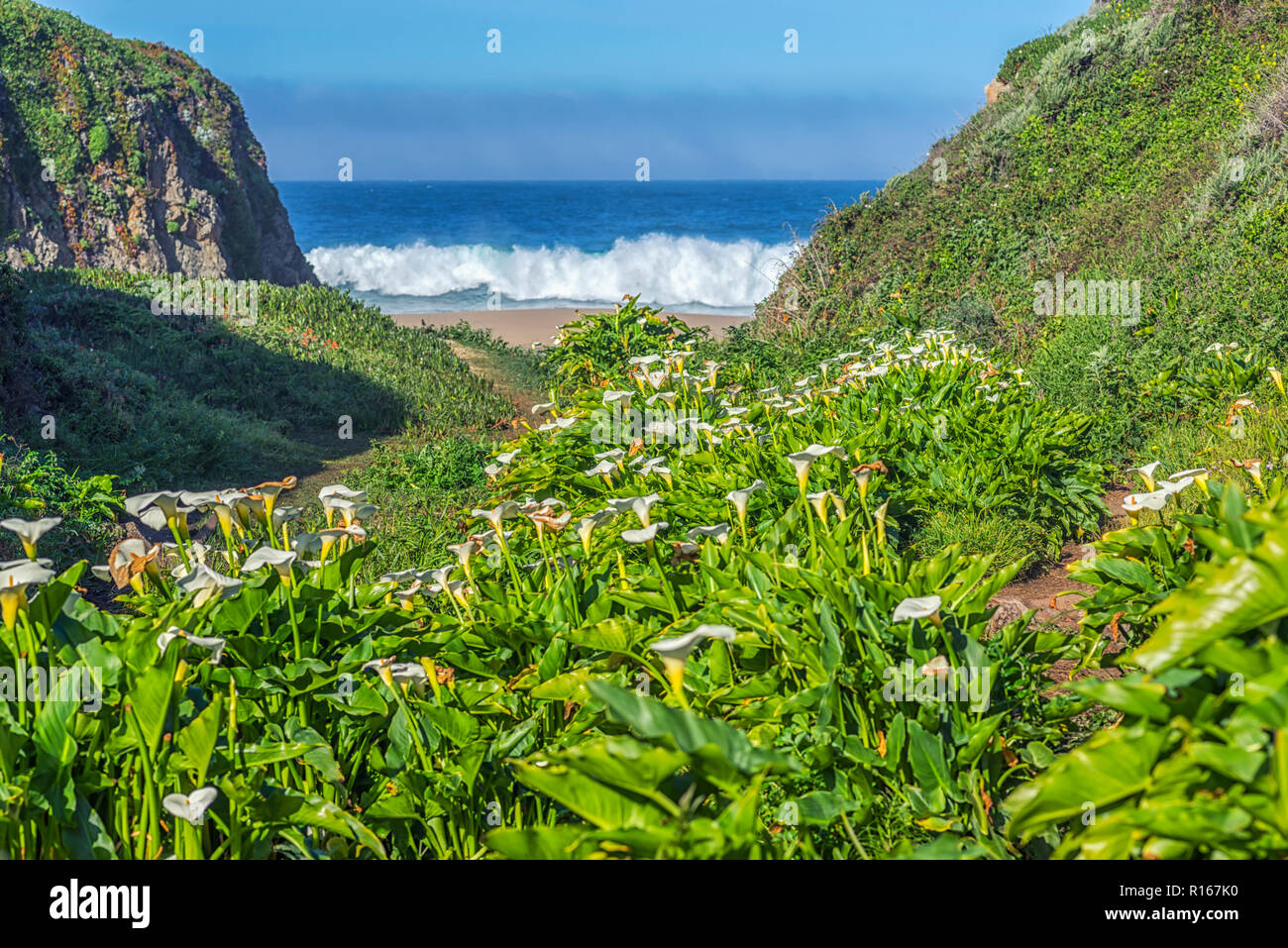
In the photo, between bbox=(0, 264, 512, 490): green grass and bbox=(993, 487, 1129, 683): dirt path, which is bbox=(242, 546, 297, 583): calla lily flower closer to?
bbox=(993, 487, 1129, 683): dirt path

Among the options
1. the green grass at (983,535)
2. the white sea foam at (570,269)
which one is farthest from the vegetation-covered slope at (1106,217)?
the white sea foam at (570,269)

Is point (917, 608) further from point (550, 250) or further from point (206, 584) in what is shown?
point (550, 250)

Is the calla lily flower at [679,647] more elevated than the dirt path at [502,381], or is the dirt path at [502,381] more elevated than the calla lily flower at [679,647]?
the dirt path at [502,381]

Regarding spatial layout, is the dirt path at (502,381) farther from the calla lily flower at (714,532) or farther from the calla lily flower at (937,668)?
the calla lily flower at (937,668)

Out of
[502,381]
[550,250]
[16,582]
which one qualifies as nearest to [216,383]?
[502,381]

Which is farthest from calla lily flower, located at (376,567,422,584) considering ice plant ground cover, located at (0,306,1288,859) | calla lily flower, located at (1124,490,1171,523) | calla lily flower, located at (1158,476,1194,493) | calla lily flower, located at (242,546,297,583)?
calla lily flower, located at (1158,476,1194,493)
